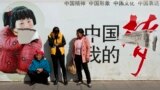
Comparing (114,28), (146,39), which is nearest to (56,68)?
(114,28)

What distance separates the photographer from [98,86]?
10242 mm

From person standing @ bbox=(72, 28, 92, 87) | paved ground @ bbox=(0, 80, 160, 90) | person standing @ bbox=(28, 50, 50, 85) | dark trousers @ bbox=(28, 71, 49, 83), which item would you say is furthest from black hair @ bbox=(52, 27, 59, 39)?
paved ground @ bbox=(0, 80, 160, 90)

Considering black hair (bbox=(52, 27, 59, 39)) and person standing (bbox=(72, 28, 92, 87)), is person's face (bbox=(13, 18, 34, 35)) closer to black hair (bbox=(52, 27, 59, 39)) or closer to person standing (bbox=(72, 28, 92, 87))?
black hair (bbox=(52, 27, 59, 39))

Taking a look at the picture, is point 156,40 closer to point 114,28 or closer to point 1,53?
point 114,28

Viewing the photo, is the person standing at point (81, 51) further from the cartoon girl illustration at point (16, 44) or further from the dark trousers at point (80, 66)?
the cartoon girl illustration at point (16, 44)

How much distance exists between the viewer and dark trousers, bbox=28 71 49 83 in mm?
10266

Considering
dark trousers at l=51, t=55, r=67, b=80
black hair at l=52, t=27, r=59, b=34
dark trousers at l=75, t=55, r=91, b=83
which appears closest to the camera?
black hair at l=52, t=27, r=59, b=34

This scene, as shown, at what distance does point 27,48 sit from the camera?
1045cm

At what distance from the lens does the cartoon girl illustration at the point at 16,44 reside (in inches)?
405

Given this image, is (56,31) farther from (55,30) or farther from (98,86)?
(98,86)

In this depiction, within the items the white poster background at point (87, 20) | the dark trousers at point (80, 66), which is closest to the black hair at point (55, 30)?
the white poster background at point (87, 20)

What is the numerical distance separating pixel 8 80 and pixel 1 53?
0.73m

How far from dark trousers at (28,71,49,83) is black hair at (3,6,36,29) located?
1.27 metres

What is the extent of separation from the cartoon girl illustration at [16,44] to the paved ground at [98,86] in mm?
459
